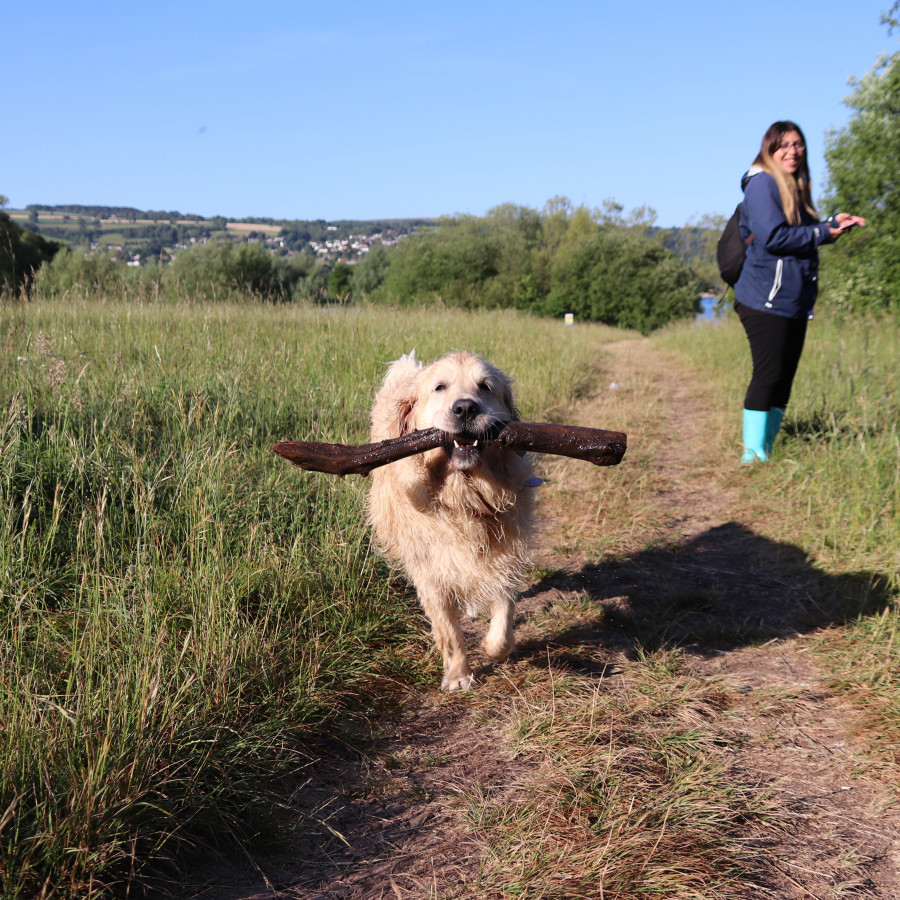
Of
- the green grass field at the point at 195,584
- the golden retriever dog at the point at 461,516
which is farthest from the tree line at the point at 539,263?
the golden retriever dog at the point at 461,516

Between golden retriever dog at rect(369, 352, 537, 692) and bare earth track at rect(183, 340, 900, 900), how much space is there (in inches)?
11.2

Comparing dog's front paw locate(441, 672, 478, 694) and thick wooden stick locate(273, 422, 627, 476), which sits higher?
thick wooden stick locate(273, 422, 627, 476)

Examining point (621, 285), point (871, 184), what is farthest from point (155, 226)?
point (871, 184)

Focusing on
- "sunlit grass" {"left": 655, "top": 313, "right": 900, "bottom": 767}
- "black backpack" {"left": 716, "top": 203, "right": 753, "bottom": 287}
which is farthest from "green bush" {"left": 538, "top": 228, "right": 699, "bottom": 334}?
"black backpack" {"left": 716, "top": 203, "right": 753, "bottom": 287}

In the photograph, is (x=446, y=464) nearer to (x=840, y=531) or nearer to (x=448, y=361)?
(x=448, y=361)

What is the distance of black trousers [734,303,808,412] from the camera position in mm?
5500

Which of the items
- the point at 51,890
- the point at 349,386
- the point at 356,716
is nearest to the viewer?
the point at 51,890

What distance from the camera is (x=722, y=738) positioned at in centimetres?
263

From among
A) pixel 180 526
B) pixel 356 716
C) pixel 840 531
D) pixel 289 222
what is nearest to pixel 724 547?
pixel 840 531

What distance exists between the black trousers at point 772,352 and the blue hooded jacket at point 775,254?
0.08m

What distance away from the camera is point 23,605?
267 cm

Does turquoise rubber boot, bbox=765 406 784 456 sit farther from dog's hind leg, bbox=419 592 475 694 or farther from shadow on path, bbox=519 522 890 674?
dog's hind leg, bbox=419 592 475 694

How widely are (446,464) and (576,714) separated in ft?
3.74

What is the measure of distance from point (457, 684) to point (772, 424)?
412cm
